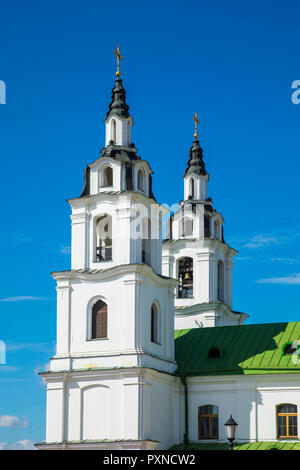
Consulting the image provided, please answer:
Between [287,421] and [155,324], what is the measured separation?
7264 mm

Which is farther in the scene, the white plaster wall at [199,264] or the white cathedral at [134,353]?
the white plaster wall at [199,264]

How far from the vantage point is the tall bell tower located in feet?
129

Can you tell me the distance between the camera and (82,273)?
4103 centimetres

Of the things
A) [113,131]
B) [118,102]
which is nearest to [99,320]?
[113,131]

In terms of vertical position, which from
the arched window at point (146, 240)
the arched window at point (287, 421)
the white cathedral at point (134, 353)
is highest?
the arched window at point (146, 240)

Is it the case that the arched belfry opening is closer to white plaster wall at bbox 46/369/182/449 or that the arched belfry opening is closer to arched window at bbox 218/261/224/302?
arched window at bbox 218/261/224/302

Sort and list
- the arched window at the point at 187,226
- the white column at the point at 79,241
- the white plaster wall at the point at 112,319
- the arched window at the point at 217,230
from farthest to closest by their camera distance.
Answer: the arched window at the point at 217,230, the arched window at the point at 187,226, the white column at the point at 79,241, the white plaster wall at the point at 112,319

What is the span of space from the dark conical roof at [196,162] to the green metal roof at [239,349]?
1150 cm

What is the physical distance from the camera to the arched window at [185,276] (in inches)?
2056

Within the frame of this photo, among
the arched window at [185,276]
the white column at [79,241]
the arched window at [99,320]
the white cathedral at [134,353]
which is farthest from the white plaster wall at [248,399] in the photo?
the arched window at [185,276]

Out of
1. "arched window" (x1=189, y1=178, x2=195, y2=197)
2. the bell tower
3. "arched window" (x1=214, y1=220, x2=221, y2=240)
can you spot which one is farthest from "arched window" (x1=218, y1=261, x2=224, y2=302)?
"arched window" (x1=189, y1=178, x2=195, y2=197)

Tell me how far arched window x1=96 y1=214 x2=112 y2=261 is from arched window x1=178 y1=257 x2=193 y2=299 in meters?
10.6

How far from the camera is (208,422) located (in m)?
41.4

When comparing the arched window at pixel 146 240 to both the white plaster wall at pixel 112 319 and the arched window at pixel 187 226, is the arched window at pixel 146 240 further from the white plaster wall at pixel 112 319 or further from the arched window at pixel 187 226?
the arched window at pixel 187 226
